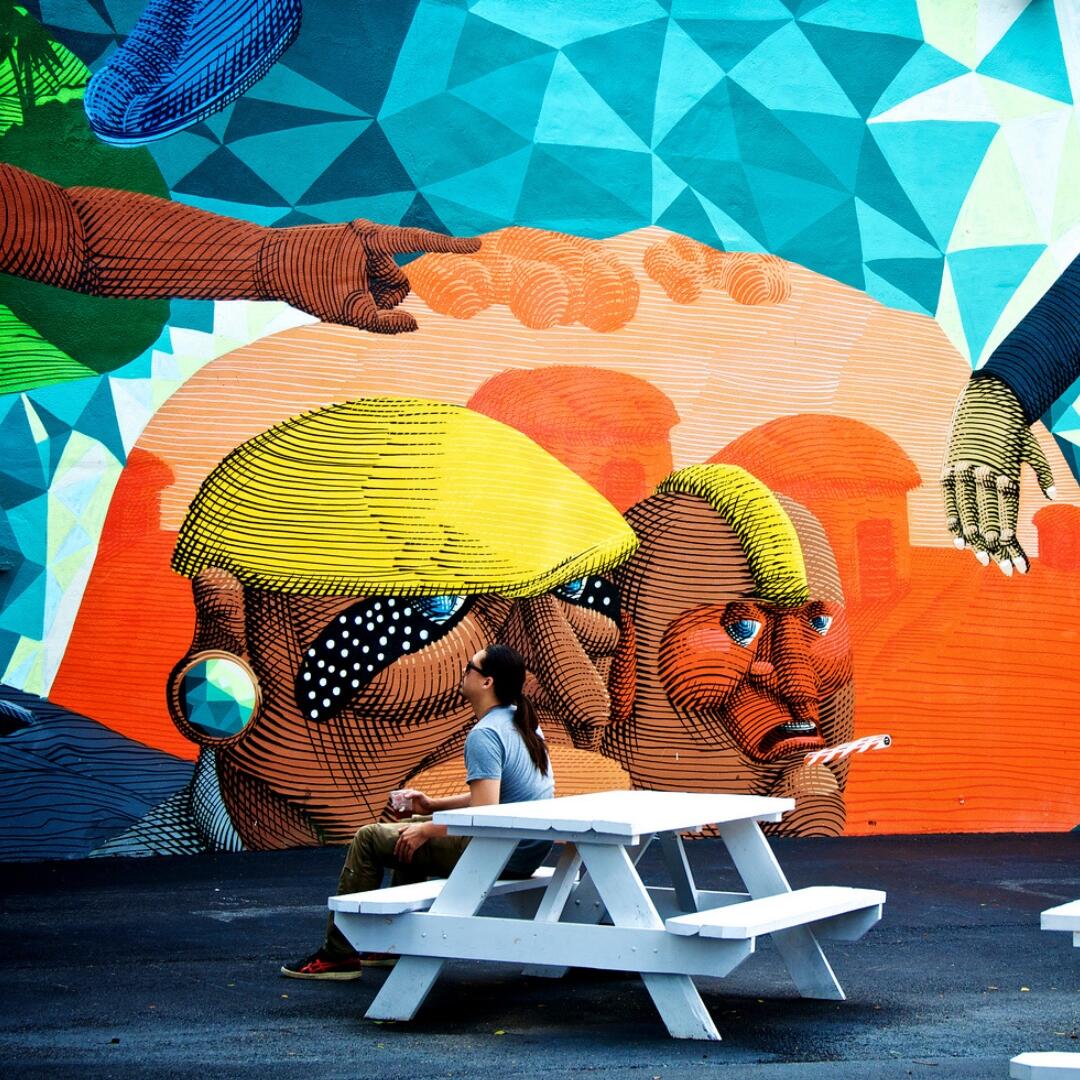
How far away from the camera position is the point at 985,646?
997 centimetres

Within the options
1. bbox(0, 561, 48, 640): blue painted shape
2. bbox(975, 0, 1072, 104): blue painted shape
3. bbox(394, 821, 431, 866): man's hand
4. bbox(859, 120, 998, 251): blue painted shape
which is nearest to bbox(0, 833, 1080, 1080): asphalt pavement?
bbox(394, 821, 431, 866): man's hand

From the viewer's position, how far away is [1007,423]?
10125 millimetres

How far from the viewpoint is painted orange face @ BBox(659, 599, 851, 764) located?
948 cm

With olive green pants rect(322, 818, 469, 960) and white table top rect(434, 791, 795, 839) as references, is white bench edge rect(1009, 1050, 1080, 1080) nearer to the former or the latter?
white table top rect(434, 791, 795, 839)

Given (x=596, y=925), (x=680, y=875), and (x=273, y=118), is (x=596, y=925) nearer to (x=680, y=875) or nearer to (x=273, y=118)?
(x=680, y=875)

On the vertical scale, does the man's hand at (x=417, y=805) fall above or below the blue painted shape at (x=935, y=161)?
below

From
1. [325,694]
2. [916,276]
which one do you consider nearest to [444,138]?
[916,276]

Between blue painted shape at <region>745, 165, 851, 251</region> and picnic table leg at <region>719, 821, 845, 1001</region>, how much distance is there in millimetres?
5460

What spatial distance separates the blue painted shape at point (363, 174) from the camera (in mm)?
9266

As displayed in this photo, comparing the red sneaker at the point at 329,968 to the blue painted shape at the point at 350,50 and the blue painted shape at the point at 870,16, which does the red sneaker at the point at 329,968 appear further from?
the blue painted shape at the point at 870,16

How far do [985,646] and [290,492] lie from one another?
4655 millimetres

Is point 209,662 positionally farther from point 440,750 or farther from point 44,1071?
point 44,1071

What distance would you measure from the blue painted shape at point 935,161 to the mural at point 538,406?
0.03 meters

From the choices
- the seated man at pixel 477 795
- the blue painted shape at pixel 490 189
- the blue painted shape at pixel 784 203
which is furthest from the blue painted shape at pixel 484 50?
the seated man at pixel 477 795
